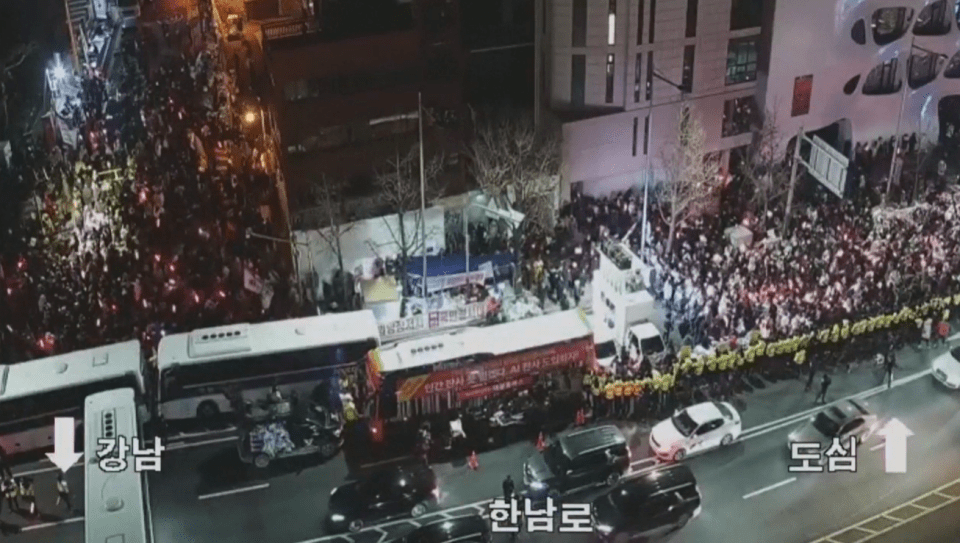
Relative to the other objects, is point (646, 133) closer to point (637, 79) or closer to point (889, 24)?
point (637, 79)

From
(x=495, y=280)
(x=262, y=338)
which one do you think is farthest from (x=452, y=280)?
(x=262, y=338)

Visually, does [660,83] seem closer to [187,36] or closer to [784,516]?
[784,516]

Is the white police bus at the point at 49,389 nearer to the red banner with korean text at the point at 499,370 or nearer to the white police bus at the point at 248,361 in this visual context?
the white police bus at the point at 248,361

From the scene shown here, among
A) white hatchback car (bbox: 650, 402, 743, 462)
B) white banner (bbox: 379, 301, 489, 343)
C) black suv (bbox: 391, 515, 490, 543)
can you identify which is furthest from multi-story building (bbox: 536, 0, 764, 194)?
black suv (bbox: 391, 515, 490, 543)

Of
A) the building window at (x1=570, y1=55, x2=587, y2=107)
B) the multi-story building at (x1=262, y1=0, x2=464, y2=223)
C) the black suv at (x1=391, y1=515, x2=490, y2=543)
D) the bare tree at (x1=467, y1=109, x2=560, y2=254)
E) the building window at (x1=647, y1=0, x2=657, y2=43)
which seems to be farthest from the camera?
the building window at (x1=570, y1=55, x2=587, y2=107)

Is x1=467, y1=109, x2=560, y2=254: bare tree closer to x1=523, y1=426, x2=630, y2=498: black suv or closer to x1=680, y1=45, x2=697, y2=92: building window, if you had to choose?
x1=680, y1=45, x2=697, y2=92: building window

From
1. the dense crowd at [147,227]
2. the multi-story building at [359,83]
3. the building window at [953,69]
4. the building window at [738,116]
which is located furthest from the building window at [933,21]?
the dense crowd at [147,227]
